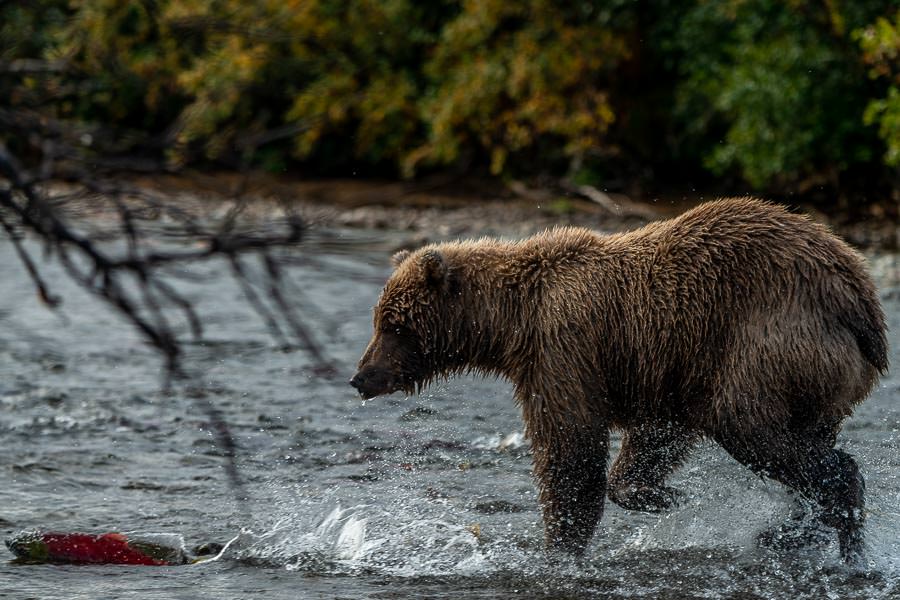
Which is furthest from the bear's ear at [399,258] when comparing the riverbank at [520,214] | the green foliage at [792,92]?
the green foliage at [792,92]

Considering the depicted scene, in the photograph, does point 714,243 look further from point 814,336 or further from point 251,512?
point 251,512

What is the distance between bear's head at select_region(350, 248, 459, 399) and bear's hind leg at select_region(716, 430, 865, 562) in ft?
4.13

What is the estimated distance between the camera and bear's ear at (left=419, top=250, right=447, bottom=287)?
5.20 metres

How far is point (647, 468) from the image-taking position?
5406mm

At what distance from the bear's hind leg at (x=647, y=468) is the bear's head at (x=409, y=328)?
91 centimetres

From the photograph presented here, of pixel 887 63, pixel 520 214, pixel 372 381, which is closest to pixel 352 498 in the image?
pixel 372 381

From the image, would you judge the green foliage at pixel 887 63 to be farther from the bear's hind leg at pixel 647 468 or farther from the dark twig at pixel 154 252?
the dark twig at pixel 154 252

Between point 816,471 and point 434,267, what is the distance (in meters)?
1.71

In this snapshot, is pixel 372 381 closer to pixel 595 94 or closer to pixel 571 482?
pixel 571 482

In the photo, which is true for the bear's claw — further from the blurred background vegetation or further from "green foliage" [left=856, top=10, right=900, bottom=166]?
"green foliage" [left=856, top=10, right=900, bottom=166]

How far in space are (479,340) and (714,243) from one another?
105 cm

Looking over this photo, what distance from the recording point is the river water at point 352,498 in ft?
16.6

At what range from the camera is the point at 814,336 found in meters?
4.70

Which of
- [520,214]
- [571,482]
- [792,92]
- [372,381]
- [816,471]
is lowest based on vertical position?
[520,214]
